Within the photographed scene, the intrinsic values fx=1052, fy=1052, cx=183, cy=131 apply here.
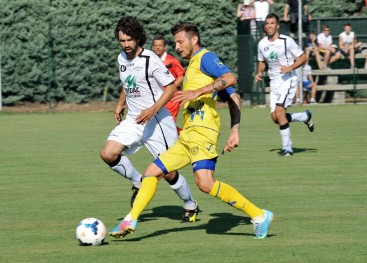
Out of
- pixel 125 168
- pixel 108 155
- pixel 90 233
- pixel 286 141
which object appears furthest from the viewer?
pixel 286 141

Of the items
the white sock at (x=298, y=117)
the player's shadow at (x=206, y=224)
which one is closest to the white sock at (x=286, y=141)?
the white sock at (x=298, y=117)

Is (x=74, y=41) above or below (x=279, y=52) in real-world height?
below

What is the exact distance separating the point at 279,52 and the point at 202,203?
6213mm

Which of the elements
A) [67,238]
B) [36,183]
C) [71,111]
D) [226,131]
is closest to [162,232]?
[67,238]

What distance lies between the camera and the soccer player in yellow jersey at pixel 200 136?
9609 millimetres

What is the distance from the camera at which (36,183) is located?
14.5m

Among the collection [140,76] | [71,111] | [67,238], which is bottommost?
[71,111]

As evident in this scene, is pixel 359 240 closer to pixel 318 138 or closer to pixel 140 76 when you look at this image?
pixel 140 76

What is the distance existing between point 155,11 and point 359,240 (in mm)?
21689

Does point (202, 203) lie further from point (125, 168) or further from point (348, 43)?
point (348, 43)

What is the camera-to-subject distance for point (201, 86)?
392 inches

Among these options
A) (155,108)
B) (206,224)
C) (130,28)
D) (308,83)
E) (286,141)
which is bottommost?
(308,83)

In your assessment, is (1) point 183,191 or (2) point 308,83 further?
(2) point 308,83

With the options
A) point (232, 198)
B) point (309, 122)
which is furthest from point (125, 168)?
point (309, 122)
